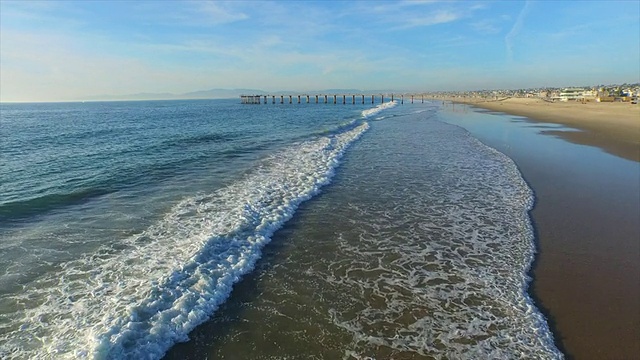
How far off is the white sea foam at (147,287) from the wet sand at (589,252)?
18.5 feet

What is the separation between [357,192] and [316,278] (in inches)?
239

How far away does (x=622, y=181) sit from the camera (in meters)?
12.8

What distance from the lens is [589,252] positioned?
7.46 m

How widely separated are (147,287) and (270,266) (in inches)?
90.4

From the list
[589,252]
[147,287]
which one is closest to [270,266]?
[147,287]

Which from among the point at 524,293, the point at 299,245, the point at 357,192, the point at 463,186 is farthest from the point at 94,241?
the point at 463,186

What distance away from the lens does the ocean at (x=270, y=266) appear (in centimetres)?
503

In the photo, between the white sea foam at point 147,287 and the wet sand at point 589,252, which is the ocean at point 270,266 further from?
the wet sand at point 589,252

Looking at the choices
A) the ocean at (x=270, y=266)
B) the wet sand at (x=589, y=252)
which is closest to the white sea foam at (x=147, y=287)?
the ocean at (x=270, y=266)

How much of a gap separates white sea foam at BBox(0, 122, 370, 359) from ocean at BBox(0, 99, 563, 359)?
1.3 inches

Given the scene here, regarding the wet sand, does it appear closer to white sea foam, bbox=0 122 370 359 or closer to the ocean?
the ocean

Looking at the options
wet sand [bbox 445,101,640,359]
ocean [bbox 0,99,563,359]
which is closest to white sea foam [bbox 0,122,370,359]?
ocean [bbox 0,99,563,359]

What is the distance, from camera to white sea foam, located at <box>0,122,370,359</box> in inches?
196

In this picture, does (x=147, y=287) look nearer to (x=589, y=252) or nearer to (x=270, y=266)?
(x=270, y=266)
